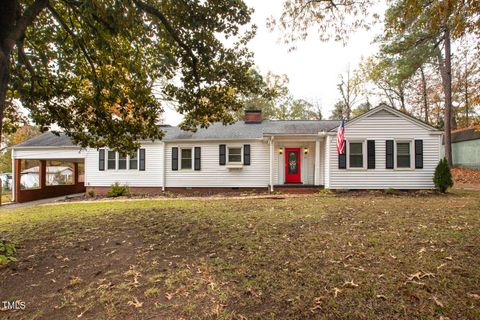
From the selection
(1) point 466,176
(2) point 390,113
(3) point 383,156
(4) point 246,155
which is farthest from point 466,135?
(4) point 246,155

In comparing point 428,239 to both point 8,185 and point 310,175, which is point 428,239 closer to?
point 310,175

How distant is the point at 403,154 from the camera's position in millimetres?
12031

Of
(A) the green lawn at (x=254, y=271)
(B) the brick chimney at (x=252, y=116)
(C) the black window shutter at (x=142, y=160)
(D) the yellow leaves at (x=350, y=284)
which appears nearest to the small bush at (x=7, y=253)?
(A) the green lawn at (x=254, y=271)

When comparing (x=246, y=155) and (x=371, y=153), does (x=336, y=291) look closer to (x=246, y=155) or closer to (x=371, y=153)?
(x=371, y=153)

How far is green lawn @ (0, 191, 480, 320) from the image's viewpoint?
8.45ft

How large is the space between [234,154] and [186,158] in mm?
2751

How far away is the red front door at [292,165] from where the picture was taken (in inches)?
549

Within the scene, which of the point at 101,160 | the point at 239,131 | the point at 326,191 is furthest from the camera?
the point at 239,131

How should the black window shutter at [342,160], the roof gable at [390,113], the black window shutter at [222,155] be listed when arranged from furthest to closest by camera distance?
the black window shutter at [222,155]
the black window shutter at [342,160]
the roof gable at [390,113]

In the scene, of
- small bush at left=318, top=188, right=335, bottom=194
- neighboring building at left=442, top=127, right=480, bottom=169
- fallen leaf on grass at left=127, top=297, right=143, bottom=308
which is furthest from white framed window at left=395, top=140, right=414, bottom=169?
fallen leaf on grass at left=127, top=297, right=143, bottom=308

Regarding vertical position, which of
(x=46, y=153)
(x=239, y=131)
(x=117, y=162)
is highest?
(x=239, y=131)

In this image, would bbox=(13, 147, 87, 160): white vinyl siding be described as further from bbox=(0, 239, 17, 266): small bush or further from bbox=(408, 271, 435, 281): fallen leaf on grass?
bbox=(408, 271, 435, 281): fallen leaf on grass

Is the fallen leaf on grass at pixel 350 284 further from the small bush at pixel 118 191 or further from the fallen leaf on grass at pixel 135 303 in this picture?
the small bush at pixel 118 191

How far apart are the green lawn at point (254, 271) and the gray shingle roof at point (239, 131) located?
8.95 m
